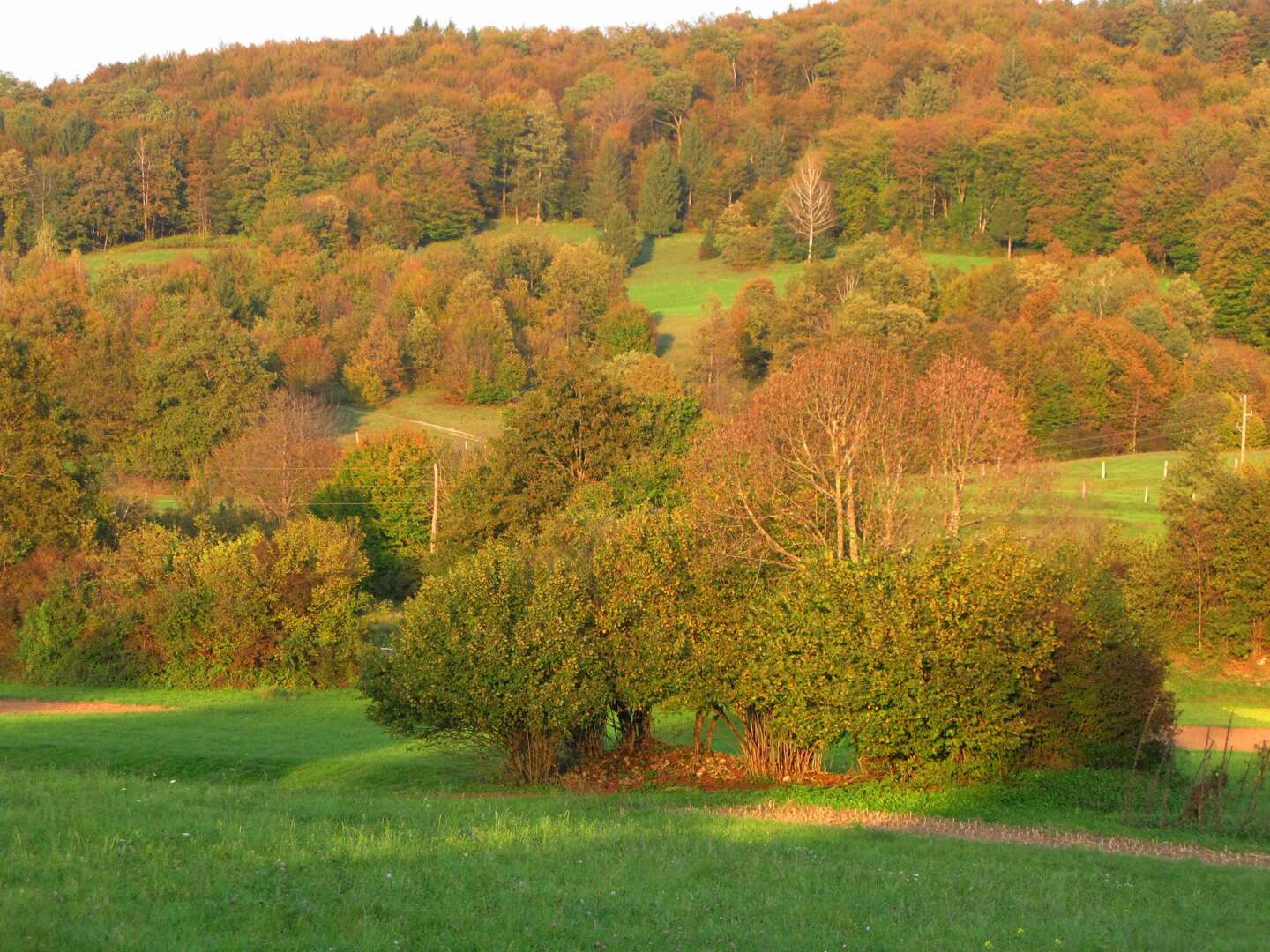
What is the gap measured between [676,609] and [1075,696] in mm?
7436

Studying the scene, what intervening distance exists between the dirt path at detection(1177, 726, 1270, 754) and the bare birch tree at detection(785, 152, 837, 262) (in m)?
100.0

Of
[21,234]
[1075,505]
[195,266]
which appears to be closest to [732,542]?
[1075,505]

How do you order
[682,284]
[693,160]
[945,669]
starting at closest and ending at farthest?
[945,669] → [682,284] → [693,160]

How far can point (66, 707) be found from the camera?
42.7 m

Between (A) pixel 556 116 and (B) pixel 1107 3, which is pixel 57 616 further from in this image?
(B) pixel 1107 3

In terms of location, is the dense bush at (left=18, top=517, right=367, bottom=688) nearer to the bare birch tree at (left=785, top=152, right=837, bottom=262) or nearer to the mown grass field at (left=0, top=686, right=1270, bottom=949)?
the mown grass field at (left=0, top=686, right=1270, bottom=949)

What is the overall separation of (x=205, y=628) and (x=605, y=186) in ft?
362

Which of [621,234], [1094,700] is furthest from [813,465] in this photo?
[621,234]

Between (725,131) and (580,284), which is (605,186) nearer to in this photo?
(725,131)

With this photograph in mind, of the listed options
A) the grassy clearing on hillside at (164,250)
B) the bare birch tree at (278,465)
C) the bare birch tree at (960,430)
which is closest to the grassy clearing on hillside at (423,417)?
the bare birch tree at (278,465)

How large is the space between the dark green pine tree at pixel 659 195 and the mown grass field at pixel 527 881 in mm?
136024

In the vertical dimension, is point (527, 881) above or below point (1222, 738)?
above

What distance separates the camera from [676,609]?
81.4 feet

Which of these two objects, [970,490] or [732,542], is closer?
[732,542]
